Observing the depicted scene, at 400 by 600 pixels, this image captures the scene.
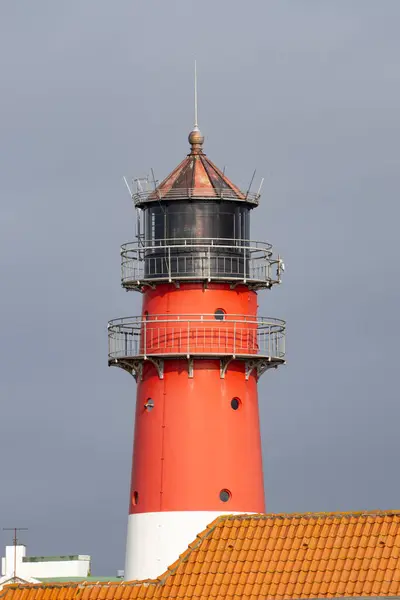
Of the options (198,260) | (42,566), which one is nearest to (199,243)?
(198,260)

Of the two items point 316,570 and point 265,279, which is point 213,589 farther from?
point 265,279

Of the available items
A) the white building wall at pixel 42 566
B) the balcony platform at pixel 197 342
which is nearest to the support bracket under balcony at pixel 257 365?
the balcony platform at pixel 197 342

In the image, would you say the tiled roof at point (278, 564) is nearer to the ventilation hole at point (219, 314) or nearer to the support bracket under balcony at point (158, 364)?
the support bracket under balcony at point (158, 364)

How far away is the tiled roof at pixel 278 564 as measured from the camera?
46.7 meters

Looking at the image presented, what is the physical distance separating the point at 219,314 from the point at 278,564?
10.0 metres

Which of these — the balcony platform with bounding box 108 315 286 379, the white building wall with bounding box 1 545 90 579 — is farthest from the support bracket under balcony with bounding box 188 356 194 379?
the white building wall with bounding box 1 545 90 579

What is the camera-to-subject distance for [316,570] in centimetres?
4719

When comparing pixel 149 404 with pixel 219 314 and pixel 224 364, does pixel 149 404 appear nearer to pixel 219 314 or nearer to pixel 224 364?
pixel 224 364

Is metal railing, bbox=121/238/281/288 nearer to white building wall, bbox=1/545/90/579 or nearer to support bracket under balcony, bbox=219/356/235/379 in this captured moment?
support bracket under balcony, bbox=219/356/235/379

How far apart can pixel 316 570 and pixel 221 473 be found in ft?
29.2

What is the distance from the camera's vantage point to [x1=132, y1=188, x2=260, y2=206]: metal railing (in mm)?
56062

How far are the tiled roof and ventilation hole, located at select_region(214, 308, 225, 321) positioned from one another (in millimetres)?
7606

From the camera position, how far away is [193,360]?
184ft

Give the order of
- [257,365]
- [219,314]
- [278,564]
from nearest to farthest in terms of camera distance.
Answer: [278,564] < [219,314] < [257,365]
